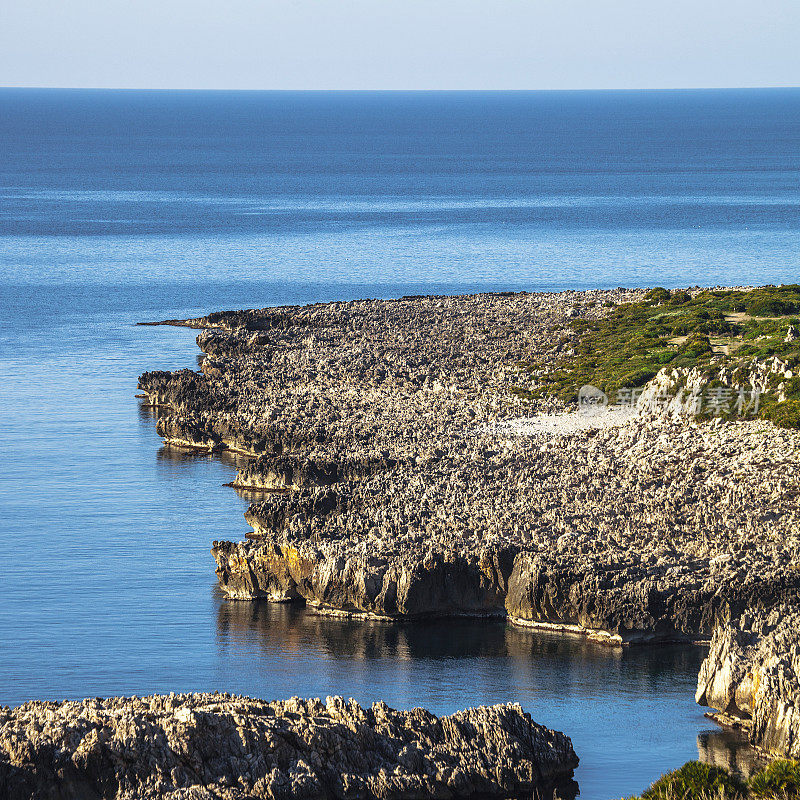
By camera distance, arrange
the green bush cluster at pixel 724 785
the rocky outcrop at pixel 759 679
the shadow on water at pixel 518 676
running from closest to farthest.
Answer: the green bush cluster at pixel 724 785 < the rocky outcrop at pixel 759 679 < the shadow on water at pixel 518 676

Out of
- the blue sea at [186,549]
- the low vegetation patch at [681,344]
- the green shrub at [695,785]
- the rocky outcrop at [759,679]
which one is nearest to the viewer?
the green shrub at [695,785]

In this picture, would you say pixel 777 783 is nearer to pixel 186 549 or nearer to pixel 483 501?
pixel 483 501

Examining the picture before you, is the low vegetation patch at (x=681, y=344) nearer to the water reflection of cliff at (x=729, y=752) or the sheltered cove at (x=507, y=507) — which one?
the sheltered cove at (x=507, y=507)

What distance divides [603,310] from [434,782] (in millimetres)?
68469

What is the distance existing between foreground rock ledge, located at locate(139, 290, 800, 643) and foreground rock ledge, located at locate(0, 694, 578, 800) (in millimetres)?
12371

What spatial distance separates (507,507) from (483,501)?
135cm

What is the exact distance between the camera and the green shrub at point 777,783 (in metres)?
30.0

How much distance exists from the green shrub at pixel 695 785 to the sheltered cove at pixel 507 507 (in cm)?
508

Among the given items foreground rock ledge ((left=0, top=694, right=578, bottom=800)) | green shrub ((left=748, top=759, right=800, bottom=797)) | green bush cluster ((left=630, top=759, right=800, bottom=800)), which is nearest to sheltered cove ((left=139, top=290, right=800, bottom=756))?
green shrub ((left=748, top=759, right=800, bottom=797))

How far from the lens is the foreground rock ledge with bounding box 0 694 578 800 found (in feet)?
101

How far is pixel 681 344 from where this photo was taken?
8025 centimetres

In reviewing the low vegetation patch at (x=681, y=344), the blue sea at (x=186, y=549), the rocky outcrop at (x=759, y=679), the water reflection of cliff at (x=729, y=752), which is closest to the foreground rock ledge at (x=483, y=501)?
the blue sea at (x=186, y=549)

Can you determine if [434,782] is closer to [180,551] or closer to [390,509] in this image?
[390,509]

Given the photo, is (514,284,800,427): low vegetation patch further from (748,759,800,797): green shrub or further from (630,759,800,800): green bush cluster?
(630,759,800,800): green bush cluster
